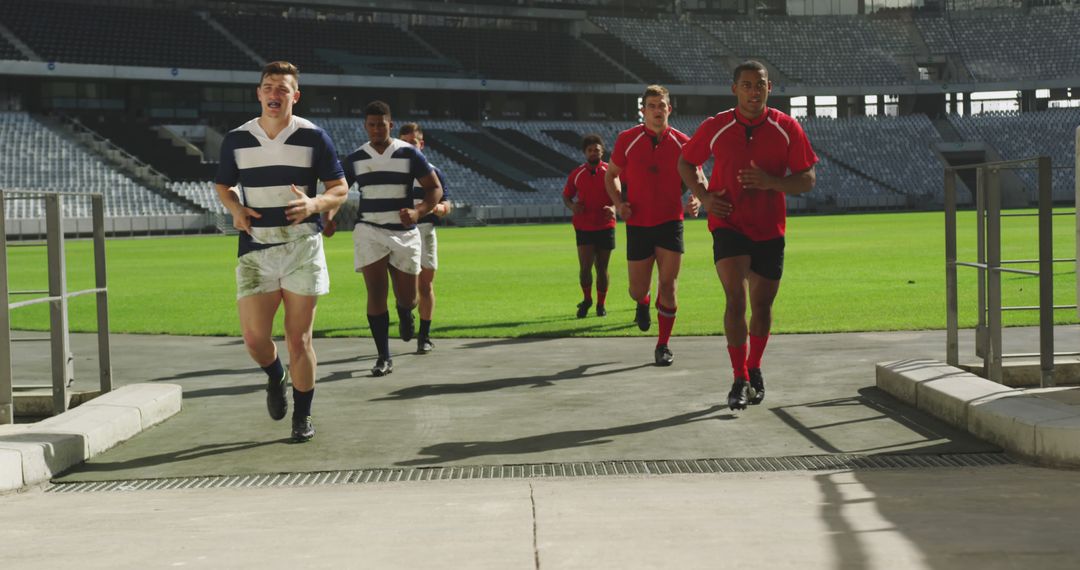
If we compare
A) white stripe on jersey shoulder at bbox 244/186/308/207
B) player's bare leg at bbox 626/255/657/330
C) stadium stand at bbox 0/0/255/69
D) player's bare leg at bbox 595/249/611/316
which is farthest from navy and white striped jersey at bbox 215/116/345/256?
stadium stand at bbox 0/0/255/69

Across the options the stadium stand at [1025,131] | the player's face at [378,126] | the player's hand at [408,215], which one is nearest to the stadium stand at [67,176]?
the player's face at [378,126]

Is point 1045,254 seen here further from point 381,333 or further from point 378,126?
point 378,126

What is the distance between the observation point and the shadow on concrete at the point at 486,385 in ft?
26.9

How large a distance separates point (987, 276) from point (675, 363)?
2702 millimetres

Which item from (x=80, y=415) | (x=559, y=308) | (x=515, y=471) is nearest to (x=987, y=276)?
(x=515, y=471)

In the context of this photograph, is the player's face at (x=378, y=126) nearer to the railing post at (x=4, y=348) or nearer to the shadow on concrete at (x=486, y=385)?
the shadow on concrete at (x=486, y=385)

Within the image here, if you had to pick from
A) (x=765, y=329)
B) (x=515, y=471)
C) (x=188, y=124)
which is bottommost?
(x=515, y=471)

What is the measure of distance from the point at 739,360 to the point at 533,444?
1.62 meters

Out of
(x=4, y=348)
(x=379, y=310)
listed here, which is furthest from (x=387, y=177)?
(x=4, y=348)

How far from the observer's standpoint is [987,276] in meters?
7.48

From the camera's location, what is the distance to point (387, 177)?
948cm

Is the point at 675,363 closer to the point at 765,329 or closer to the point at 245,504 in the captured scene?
the point at 765,329

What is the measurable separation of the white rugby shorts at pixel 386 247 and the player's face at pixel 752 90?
3.16 m

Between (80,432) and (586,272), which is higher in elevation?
(586,272)
